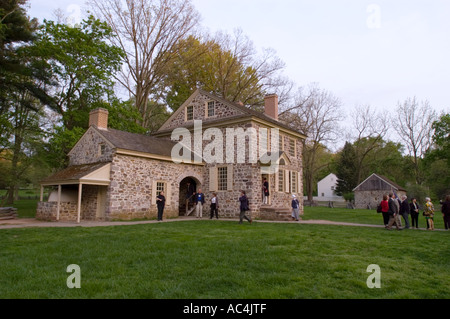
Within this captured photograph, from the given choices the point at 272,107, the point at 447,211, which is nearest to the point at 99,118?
the point at 272,107

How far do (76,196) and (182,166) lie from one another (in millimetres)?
6101

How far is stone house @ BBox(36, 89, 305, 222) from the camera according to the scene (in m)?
16.3

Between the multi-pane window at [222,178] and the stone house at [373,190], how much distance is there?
1018 inches

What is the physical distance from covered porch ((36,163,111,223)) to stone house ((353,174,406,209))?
32.9 metres

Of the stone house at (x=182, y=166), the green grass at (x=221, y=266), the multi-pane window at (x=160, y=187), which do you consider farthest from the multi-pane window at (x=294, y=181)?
the green grass at (x=221, y=266)

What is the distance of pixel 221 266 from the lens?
6.38 m

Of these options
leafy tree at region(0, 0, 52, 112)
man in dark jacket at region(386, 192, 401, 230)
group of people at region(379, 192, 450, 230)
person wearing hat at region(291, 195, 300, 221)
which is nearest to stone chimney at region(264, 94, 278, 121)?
person wearing hat at region(291, 195, 300, 221)

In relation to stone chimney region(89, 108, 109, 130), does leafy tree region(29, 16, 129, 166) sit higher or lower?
higher

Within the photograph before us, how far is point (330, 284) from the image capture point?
5.28m

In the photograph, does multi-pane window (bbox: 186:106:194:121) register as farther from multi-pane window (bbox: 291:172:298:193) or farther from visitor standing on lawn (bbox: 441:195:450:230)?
visitor standing on lawn (bbox: 441:195:450:230)

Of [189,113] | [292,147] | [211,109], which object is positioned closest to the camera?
[211,109]

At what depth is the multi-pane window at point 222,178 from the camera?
19694 millimetres

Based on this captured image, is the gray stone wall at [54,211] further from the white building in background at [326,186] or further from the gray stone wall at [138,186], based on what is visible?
the white building in background at [326,186]

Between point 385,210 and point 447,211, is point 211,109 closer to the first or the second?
point 385,210
